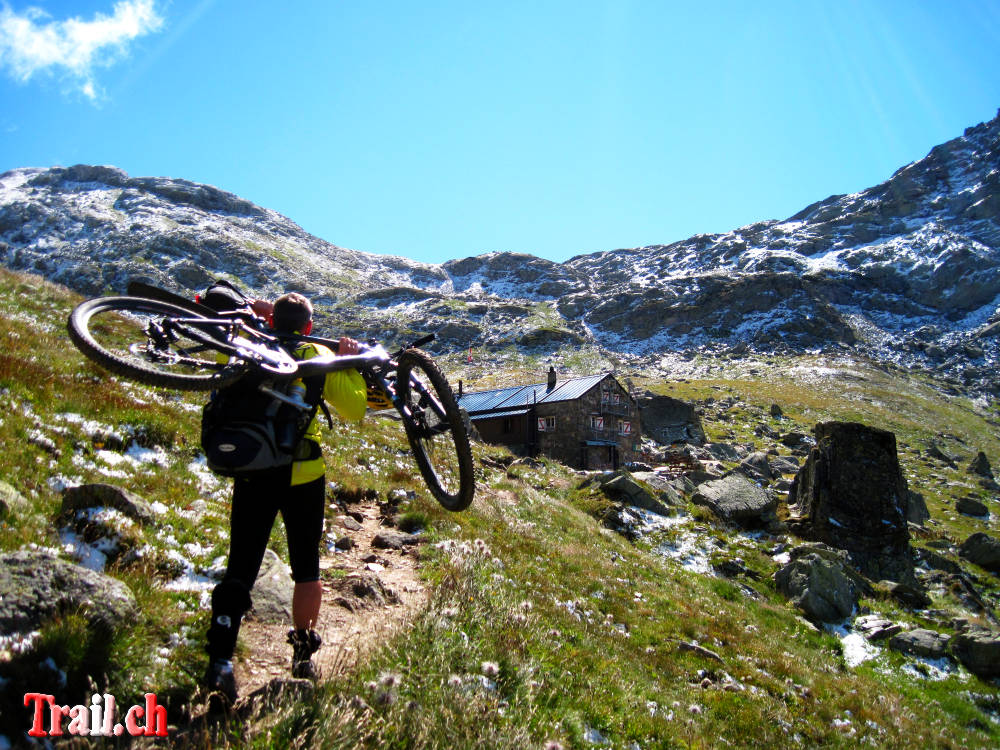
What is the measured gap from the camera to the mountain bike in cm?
486

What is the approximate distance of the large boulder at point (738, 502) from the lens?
2580 centimetres

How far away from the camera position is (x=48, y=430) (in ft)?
27.4

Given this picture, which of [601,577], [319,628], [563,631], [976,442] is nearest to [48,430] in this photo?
[319,628]

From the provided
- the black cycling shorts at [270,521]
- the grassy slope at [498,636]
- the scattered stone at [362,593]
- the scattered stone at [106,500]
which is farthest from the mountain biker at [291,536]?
the scattered stone at [106,500]

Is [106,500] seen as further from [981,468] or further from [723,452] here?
[981,468]

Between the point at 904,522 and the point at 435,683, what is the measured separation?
29.9 meters

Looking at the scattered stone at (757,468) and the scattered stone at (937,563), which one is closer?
the scattered stone at (937,563)

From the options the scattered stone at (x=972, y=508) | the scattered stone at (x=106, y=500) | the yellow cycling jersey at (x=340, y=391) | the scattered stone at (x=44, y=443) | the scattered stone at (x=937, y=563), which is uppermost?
the yellow cycling jersey at (x=340, y=391)

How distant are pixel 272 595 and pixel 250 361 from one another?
3.24 m

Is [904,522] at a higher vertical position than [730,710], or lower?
lower

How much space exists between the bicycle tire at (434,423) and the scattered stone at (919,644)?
1699 cm

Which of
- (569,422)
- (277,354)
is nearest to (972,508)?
(569,422)

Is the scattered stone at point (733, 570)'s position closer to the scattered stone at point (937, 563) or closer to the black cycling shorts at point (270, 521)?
the scattered stone at point (937, 563)

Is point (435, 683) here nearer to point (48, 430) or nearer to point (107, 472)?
point (107, 472)
